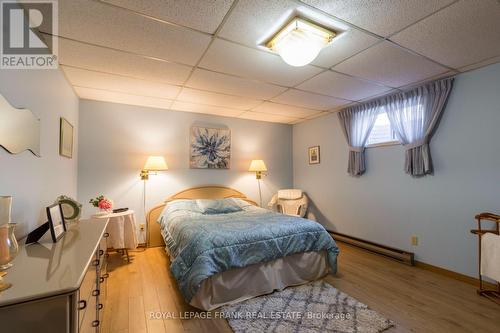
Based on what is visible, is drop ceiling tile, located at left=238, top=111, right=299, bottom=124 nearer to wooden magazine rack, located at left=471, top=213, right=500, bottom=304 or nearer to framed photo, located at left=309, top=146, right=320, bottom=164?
Answer: framed photo, located at left=309, top=146, right=320, bottom=164

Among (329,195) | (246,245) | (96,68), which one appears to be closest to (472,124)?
(329,195)

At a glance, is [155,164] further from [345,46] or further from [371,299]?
[371,299]

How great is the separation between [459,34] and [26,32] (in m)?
3.25

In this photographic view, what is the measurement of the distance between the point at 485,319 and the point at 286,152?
3.72m

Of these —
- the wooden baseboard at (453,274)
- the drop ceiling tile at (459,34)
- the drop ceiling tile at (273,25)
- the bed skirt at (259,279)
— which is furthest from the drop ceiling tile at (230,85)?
the wooden baseboard at (453,274)

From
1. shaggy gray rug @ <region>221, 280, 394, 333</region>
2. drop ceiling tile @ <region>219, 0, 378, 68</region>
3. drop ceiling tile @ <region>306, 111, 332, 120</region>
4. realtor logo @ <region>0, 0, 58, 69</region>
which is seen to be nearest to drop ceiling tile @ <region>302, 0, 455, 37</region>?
drop ceiling tile @ <region>219, 0, 378, 68</region>

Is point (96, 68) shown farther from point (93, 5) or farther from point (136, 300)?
point (136, 300)

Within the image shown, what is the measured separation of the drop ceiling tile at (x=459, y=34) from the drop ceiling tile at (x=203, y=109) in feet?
8.63

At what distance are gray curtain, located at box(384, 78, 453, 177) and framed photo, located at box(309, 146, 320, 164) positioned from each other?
149cm

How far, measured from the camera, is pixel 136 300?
7.16 ft

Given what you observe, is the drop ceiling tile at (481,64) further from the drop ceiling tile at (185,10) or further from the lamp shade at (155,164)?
the lamp shade at (155,164)

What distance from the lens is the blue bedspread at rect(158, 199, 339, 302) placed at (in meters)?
2.03

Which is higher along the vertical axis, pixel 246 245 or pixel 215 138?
pixel 215 138

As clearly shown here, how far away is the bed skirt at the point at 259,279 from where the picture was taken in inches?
80.8
